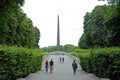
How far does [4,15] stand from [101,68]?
11766mm

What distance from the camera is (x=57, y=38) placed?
143m

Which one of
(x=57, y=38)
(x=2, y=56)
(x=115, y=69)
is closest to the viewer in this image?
(x=2, y=56)

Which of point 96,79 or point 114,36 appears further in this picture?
point 114,36

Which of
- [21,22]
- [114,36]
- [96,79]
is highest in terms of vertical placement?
[21,22]

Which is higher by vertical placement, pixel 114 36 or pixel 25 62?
pixel 114 36

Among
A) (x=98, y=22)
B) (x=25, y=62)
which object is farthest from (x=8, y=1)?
(x=98, y=22)

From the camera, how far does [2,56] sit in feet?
75.5

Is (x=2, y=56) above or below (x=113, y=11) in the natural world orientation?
below

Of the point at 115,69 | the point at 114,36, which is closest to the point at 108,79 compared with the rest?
the point at 115,69

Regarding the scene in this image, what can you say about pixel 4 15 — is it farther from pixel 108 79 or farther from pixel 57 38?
pixel 57 38

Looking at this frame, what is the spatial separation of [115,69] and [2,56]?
25.1 feet

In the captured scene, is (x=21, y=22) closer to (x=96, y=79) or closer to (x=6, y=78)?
(x=96, y=79)

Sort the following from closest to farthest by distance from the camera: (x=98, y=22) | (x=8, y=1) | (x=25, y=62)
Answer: (x=25, y=62) < (x=8, y=1) < (x=98, y=22)

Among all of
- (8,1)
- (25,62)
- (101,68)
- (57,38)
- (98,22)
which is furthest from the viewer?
(57,38)
